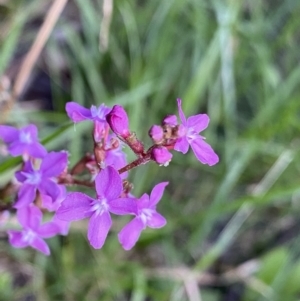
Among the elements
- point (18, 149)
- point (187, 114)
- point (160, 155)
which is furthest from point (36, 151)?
point (187, 114)

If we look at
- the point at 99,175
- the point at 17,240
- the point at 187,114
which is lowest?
the point at 187,114

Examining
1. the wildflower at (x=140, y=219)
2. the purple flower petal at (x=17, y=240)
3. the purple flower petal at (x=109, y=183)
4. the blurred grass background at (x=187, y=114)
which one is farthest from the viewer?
the blurred grass background at (x=187, y=114)

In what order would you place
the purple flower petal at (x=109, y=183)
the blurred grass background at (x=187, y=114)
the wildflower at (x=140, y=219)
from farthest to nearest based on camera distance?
the blurred grass background at (x=187, y=114) < the wildflower at (x=140, y=219) < the purple flower petal at (x=109, y=183)

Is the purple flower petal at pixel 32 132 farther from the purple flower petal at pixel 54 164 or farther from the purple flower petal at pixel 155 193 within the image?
the purple flower petal at pixel 155 193

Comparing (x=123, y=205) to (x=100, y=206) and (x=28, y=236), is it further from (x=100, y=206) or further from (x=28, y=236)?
(x=28, y=236)

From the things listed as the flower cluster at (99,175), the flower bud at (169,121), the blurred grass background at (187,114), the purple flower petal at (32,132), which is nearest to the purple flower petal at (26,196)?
the flower cluster at (99,175)

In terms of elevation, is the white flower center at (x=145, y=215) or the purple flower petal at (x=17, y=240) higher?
the white flower center at (x=145, y=215)
